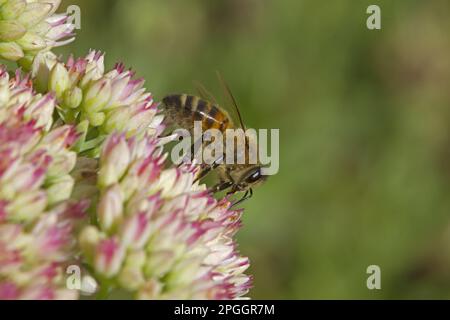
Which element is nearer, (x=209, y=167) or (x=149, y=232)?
(x=149, y=232)

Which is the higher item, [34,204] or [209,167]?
[209,167]

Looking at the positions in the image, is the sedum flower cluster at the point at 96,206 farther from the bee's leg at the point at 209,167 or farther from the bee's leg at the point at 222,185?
the bee's leg at the point at 222,185

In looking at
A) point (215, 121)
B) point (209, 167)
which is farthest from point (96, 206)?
point (215, 121)

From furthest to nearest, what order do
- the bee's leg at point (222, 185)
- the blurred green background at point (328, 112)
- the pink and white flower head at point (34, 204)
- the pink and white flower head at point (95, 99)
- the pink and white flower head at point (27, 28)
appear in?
1. the blurred green background at point (328, 112)
2. the bee's leg at point (222, 185)
3. the pink and white flower head at point (27, 28)
4. the pink and white flower head at point (95, 99)
5. the pink and white flower head at point (34, 204)

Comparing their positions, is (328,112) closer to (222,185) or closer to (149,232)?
(222,185)

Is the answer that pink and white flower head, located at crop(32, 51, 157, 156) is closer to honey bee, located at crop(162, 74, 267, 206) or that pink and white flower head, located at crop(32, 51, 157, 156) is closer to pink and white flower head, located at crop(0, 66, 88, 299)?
pink and white flower head, located at crop(0, 66, 88, 299)

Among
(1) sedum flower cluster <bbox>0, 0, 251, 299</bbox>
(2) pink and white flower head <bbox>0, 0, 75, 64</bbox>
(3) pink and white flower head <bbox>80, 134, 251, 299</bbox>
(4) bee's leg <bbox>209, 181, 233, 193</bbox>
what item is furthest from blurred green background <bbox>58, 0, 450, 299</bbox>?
(3) pink and white flower head <bbox>80, 134, 251, 299</bbox>

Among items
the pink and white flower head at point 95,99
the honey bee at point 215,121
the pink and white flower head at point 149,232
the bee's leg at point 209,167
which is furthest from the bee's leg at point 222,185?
the pink and white flower head at point 149,232
